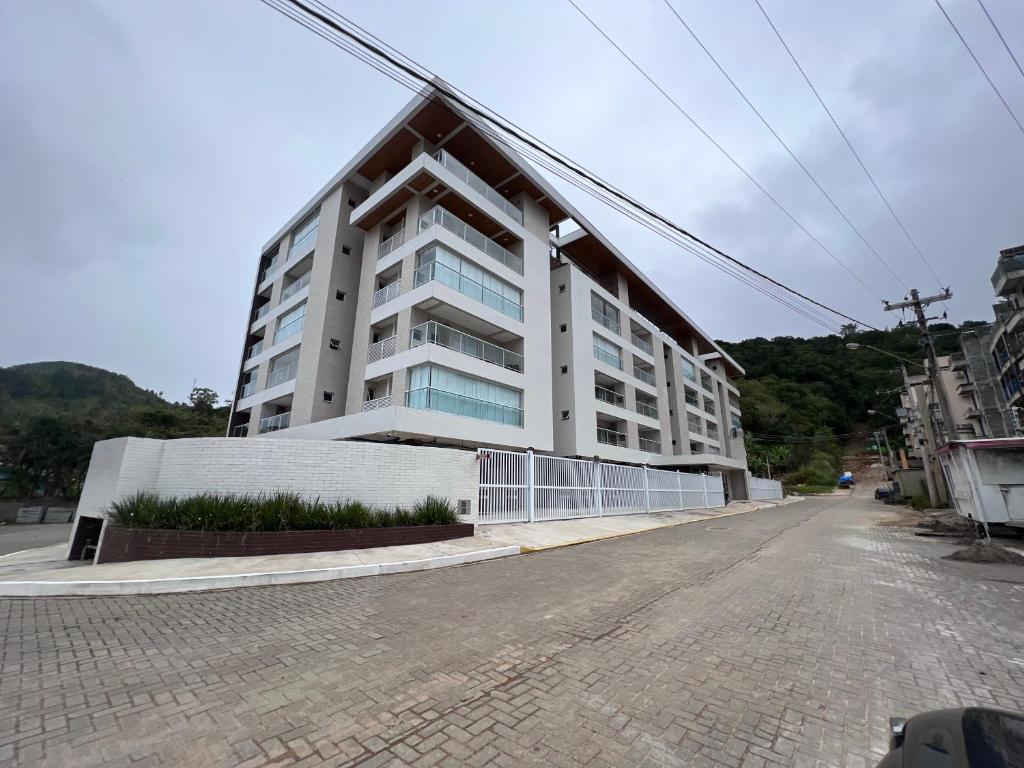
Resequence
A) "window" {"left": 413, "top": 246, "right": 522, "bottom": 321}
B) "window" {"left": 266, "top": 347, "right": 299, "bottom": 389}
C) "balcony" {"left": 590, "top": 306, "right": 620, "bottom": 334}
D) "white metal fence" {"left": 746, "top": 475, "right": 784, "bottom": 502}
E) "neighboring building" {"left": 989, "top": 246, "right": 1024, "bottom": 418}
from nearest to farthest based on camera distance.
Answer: "window" {"left": 413, "top": 246, "right": 522, "bottom": 321} < "window" {"left": 266, "top": 347, "right": 299, "bottom": 389} < "neighboring building" {"left": 989, "top": 246, "right": 1024, "bottom": 418} < "balcony" {"left": 590, "top": 306, "right": 620, "bottom": 334} < "white metal fence" {"left": 746, "top": 475, "right": 784, "bottom": 502}

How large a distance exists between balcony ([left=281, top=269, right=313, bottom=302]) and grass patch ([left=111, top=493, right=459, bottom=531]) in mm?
17656

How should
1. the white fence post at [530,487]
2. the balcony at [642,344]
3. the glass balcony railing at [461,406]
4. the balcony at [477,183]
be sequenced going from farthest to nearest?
the balcony at [642,344] → the balcony at [477,183] → the glass balcony railing at [461,406] → the white fence post at [530,487]

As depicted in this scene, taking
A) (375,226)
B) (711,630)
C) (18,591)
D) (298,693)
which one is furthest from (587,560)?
(375,226)

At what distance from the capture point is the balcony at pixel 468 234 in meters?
19.4

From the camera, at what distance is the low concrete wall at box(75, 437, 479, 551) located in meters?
10.5

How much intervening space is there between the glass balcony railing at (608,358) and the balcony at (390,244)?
44.4 feet

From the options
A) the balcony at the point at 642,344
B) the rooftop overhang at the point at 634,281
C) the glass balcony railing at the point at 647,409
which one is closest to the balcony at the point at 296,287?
the rooftop overhang at the point at 634,281

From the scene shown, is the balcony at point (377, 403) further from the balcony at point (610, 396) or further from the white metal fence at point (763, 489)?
the white metal fence at point (763, 489)

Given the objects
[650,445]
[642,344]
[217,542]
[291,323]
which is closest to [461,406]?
[217,542]

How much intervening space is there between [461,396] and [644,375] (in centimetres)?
1901

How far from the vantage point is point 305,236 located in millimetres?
26906

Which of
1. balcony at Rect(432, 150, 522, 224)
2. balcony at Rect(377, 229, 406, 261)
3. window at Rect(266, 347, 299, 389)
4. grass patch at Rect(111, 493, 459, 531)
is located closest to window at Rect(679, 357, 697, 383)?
balcony at Rect(432, 150, 522, 224)

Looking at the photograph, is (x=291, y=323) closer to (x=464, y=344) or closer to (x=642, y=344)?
(x=464, y=344)

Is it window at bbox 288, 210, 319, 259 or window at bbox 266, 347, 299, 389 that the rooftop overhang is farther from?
window at bbox 266, 347, 299, 389
